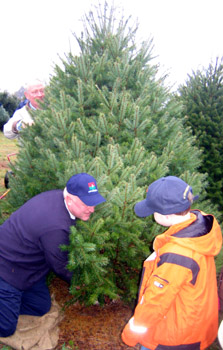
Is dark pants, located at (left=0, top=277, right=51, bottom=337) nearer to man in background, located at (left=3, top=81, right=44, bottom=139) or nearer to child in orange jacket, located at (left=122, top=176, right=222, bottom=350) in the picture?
child in orange jacket, located at (left=122, top=176, right=222, bottom=350)

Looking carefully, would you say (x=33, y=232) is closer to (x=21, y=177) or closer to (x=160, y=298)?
(x=21, y=177)

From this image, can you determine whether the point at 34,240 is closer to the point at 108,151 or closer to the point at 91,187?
the point at 91,187

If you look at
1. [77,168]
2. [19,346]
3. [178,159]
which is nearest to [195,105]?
[178,159]

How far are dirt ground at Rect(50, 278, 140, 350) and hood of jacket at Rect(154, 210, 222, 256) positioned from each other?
5.13 ft

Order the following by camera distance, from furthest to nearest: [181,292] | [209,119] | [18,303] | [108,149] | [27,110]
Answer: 1. [209,119]
2. [27,110]
3. [108,149]
4. [18,303]
5. [181,292]

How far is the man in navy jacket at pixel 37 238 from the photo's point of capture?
241 cm

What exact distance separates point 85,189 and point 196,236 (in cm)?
105

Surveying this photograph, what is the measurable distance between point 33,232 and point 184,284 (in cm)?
145

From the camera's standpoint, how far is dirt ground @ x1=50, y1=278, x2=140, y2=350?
2752 millimetres

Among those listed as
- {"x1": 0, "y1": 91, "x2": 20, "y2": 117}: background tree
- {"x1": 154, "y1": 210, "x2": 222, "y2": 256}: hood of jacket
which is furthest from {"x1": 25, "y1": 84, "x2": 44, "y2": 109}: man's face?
{"x1": 0, "y1": 91, "x2": 20, "y2": 117}: background tree

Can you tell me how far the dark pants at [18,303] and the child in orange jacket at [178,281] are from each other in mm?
1335

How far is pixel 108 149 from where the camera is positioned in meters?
2.91

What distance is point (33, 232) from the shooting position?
246 centimetres

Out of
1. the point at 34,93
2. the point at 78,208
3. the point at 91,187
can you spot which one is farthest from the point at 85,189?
the point at 34,93
